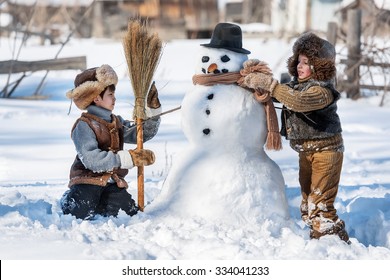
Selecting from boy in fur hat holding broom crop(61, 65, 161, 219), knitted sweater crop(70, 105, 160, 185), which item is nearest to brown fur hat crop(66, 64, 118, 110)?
boy in fur hat holding broom crop(61, 65, 161, 219)

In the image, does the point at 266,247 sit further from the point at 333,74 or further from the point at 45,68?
the point at 45,68

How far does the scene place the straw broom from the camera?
13.6 feet

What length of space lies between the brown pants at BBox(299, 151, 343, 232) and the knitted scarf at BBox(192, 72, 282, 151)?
0.87ft

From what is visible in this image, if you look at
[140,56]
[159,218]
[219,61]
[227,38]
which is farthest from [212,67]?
[159,218]

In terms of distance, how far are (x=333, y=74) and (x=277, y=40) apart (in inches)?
717

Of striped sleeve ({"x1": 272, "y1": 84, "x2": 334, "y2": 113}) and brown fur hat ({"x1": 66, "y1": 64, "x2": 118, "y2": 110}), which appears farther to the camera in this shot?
brown fur hat ({"x1": 66, "y1": 64, "x2": 118, "y2": 110})

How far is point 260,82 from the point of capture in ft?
13.3

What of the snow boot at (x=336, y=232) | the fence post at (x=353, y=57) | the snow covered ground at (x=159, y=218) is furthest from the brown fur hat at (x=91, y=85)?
the fence post at (x=353, y=57)

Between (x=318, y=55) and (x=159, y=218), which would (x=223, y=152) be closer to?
(x=159, y=218)

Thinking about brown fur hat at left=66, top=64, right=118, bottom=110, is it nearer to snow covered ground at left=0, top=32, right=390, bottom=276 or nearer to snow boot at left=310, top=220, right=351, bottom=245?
snow covered ground at left=0, top=32, right=390, bottom=276

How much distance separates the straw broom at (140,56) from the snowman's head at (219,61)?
261 mm

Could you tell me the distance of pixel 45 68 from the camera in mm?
9922

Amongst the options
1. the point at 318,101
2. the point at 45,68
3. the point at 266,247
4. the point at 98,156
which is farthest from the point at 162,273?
the point at 45,68

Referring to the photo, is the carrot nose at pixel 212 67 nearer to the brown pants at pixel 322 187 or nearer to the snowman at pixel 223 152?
the snowman at pixel 223 152
